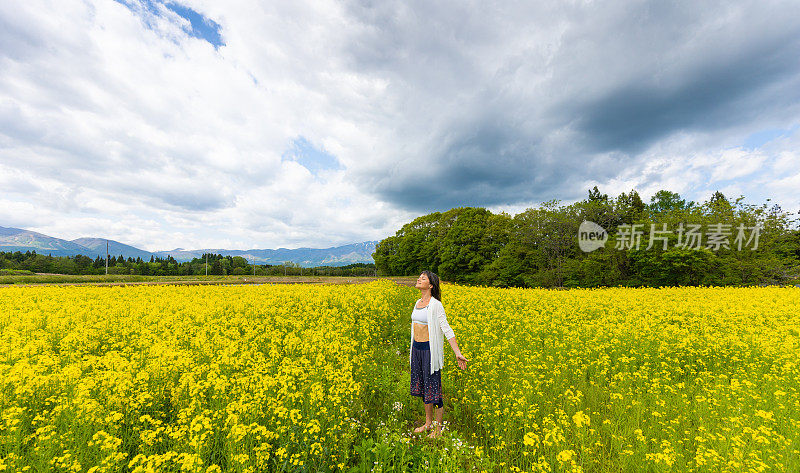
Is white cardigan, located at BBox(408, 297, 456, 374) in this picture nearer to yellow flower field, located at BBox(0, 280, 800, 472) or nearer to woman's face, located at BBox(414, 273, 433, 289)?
woman's face, located at BBox(414, 273, 433, 289)

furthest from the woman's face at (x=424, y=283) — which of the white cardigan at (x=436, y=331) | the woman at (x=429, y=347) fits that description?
the white cardigan at (x=436, y=331)

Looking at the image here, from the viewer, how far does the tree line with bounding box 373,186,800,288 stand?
25.1 meters

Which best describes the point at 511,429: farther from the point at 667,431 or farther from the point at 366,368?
the point at 366,368

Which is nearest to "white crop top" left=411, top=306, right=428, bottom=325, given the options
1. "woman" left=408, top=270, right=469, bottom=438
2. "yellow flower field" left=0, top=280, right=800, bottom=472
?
"woman" left=408, top=270, right=469, bottom=438

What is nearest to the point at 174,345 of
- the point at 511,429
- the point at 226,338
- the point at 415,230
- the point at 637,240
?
the point at 226,338

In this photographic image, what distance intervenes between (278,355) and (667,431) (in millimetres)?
6252

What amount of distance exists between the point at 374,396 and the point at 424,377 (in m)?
1.52

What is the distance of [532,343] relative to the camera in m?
7.04

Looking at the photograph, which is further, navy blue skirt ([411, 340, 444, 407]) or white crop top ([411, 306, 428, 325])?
white crop top ([411, 306, 428, 325])

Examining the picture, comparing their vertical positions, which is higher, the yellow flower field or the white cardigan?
the white cardigan

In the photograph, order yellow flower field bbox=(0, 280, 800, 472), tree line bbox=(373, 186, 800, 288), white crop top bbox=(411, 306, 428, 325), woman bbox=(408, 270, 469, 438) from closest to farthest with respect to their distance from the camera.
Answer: yellow flower field bbox=(0, 280, 800, 472)
woman bbox=(408, 270, 469, 438)
white crop top bbox=(411, 306, 428, 325)
tree line bbox=(373, 186, 800, 288)

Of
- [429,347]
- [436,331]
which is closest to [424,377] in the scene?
[429,347]

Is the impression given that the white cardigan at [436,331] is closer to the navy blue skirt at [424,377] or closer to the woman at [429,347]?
the woman at [429,347]

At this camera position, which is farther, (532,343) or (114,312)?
(114,312)
